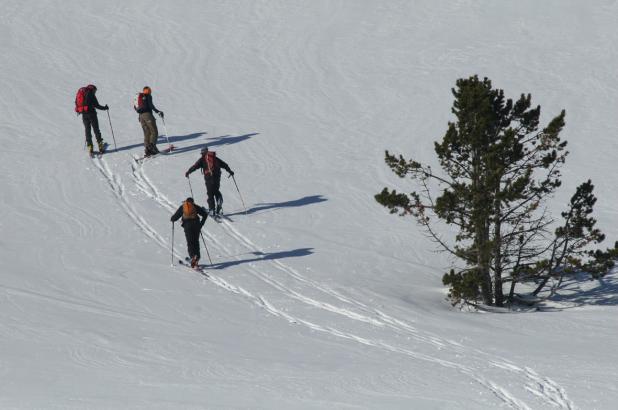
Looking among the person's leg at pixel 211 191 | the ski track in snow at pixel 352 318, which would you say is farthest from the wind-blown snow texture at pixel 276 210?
the person's leg at pixel 211 191

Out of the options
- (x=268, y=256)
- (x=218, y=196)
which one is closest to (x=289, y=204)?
(x=218, y=196)

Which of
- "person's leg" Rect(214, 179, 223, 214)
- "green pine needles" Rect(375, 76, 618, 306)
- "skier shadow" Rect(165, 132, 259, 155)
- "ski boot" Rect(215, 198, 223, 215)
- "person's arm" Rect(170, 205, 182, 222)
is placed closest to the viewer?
"green pine needles" Rect(375, 76, 618, 306)

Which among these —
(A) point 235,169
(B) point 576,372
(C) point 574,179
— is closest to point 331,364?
(B) point 576,372

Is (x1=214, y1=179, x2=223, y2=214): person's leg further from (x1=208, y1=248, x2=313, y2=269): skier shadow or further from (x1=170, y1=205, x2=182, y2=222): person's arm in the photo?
(x1=170, y1=205, x2=182, y2=222): person's arm

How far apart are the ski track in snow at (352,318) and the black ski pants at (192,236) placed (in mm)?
327

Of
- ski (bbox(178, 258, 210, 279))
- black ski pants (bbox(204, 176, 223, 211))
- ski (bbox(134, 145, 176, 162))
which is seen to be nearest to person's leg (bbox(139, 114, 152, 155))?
ski (bbox(134, 145, 176, 162))

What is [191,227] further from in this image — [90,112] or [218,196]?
[90,112]

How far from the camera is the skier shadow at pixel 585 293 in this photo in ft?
53.6

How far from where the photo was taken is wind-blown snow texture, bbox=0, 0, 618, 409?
1059 cm

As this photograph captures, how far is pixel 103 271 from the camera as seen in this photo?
51.5 feet

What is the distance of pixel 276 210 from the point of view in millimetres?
20375

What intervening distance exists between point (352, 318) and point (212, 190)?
19.7 feet

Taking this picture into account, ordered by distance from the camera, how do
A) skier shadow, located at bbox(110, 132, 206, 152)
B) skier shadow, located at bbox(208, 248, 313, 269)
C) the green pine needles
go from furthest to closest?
skier shadow, located at bbox(110, 132, 206, 152)
skier shadow, located at bbox(208, 248, 313, 269)
the green pine needles

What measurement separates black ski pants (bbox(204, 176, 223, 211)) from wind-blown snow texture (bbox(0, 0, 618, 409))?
59 centimetres
